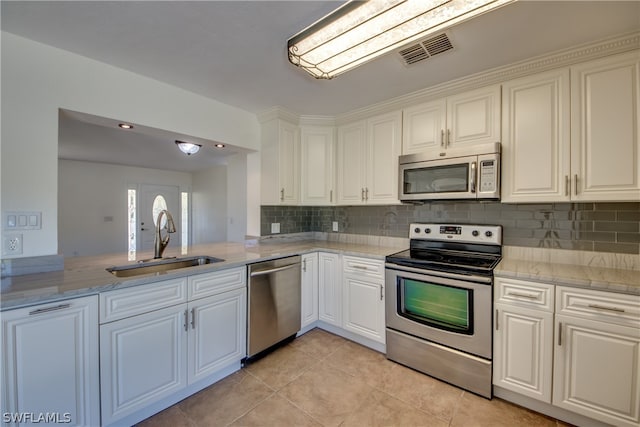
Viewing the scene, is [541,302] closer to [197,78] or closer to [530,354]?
[530,354]

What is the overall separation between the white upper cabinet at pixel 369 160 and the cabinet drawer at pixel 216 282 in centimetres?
137

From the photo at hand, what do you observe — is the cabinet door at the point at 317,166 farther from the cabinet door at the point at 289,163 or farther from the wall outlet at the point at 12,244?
the wall outlet at the point at 12,244

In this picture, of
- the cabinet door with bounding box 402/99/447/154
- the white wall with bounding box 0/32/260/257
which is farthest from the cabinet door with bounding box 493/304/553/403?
the white wall with bounding box 0/32/260/257

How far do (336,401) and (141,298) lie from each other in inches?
55.7

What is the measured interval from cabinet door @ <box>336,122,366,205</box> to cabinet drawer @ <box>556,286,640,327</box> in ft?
5.56

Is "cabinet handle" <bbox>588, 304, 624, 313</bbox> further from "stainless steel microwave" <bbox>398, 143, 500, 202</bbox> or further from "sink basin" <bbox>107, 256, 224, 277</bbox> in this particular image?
"sink basin" <bbox>107, 256, 224, 277</bbox>

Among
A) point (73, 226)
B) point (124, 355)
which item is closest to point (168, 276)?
point (124, 355)

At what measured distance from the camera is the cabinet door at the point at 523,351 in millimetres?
1579

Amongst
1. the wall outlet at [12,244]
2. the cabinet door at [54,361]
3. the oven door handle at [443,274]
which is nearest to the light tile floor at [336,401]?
the cabinet door at [54,361]

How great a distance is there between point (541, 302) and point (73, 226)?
730 centimetres

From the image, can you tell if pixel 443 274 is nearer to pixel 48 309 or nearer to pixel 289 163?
pixel 289 163

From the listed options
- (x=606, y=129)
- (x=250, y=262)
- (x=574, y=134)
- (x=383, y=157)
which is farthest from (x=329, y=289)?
(x=606, y=129)

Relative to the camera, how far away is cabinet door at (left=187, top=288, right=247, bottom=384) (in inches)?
70.2

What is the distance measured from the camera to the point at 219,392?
6.02ft
